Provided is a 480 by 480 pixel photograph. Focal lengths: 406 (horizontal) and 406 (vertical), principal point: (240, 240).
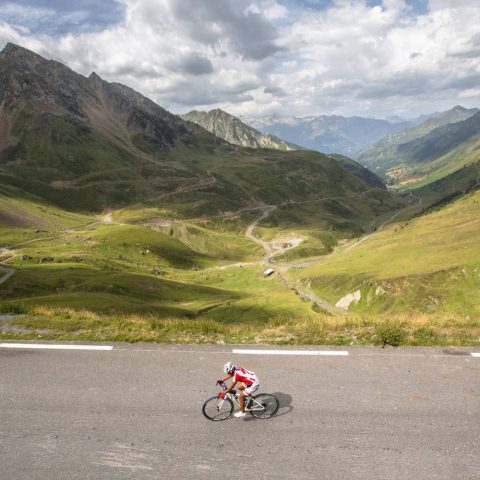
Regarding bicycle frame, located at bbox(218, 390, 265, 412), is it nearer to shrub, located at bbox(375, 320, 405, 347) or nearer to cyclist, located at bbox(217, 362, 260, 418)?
cyclist, located at bbox(217, 362, 260, 418)

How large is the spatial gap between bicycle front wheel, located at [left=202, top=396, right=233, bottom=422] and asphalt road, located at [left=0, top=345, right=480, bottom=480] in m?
0.28

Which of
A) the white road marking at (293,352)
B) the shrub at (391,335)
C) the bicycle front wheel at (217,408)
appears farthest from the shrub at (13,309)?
the shrub at (391,335)

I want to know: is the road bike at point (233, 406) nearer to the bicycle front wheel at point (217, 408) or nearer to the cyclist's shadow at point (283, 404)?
the bicycle front wheel at point (217, 408)

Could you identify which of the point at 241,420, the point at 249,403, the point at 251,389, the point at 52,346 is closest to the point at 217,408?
the point at 241,420

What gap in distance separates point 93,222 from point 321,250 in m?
109

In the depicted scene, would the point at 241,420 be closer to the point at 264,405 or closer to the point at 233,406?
the point at 233,406

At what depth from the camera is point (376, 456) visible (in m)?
10.3

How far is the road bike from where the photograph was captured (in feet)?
40.5

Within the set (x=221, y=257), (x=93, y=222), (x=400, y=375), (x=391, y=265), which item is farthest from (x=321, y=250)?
(x=400, y=375)

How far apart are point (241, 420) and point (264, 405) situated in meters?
0.85

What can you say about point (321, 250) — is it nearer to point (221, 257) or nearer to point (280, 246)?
point (280, 246)

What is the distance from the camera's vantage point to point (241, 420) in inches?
485

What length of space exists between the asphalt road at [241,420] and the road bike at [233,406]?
31cm

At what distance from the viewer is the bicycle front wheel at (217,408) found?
12266 mm
